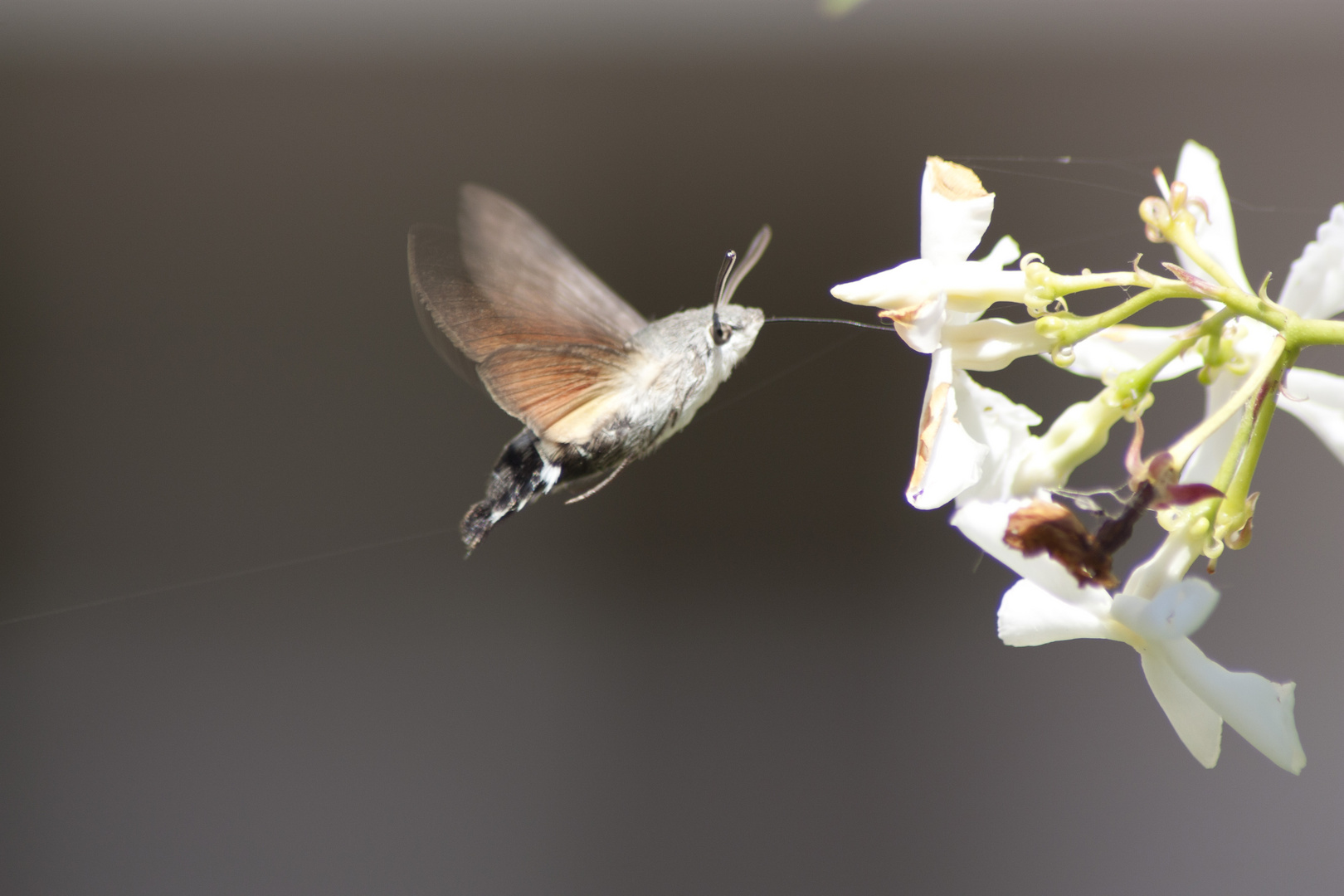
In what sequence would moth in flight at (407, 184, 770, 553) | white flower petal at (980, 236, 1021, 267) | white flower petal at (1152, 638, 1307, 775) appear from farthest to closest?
1. moth in flight at (407, 184, 770, 553)
2. white flower petal at (980, 236, 1021, 267)
3. white flower petal at (1152, 638, 1307, 775)

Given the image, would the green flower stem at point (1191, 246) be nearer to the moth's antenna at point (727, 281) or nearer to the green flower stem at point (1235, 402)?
the green flower stem at point (1235, 402)

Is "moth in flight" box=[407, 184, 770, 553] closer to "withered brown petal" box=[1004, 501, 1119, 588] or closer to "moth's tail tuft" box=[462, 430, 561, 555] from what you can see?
"moth's tail tuft" box=[462, 430, 561, 555]

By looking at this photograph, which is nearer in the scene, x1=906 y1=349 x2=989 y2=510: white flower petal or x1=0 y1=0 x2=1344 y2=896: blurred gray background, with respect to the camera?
x1=906 y1=349 x2=989 y2=510: white flower petal

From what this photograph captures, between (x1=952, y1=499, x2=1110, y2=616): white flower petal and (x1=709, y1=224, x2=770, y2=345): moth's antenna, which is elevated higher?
(x1=709, y1=224, x2=770, y2=345): moth's antenna

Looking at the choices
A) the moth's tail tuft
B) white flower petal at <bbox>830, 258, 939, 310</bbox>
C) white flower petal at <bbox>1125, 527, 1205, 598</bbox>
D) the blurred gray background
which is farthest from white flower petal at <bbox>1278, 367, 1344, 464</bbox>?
the blurred gray background

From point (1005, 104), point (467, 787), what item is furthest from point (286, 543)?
point (1005, 104)

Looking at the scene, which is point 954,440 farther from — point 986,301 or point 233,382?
point 233,382

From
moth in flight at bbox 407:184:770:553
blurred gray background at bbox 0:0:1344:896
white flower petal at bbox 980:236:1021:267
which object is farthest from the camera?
blurred gray background at bbox 0:0:1344:896

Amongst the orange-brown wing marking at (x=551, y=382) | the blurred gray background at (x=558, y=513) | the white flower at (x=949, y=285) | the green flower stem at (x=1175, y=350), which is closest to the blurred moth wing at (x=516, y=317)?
the orange-brown wing marking at (x=551, y=382)

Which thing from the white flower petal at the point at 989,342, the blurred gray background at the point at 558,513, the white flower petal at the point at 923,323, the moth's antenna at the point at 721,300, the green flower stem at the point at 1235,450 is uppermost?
the white flower petal at the point at 923,323
